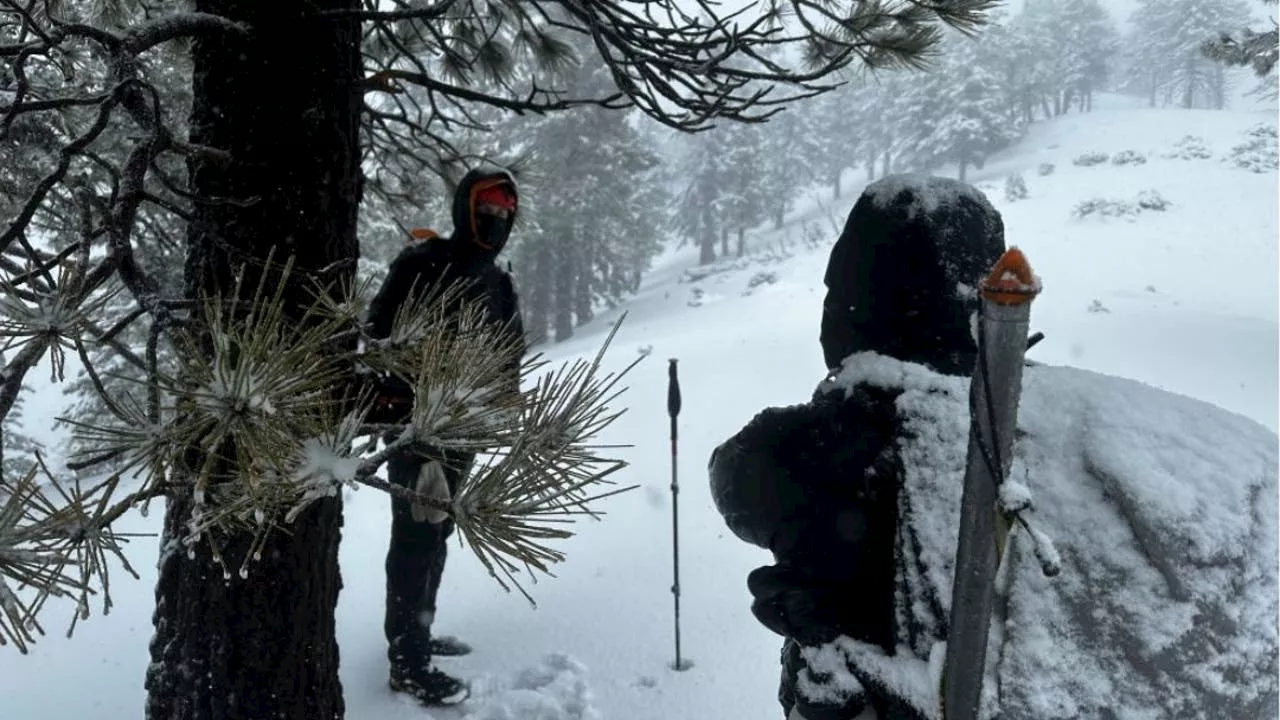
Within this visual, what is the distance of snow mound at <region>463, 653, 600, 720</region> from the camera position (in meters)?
3.45

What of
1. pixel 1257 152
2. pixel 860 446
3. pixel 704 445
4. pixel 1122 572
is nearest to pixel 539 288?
pixel 704 445

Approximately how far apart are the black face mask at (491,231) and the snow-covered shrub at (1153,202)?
86.4 feet

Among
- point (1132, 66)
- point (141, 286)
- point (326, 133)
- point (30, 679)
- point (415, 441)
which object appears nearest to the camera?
point (415, 441)

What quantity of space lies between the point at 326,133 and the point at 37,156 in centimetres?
364

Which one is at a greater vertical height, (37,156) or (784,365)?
(37,156)

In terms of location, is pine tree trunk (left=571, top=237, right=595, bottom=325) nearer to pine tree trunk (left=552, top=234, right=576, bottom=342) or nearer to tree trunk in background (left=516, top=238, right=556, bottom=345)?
pine tree trunk (left=552, top=234, right=576, bottom=342)

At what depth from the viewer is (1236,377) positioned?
1099 cm

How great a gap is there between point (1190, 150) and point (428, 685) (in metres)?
36.4

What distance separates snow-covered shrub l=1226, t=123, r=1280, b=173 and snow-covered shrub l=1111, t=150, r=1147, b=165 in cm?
280

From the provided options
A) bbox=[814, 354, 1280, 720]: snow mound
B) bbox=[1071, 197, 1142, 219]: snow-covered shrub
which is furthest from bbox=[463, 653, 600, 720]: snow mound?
bbox=[1071, 197, 1142, 219]: snow-covered shrub

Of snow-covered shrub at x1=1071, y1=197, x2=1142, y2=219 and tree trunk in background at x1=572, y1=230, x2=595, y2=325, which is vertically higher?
snow-covered shrub at x1=1071, y1=197, x2=1142, y2=219

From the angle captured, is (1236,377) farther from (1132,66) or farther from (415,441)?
(1132,66)

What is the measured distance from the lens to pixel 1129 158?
30.0 meters

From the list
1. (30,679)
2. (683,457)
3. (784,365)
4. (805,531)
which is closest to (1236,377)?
(784,365)
